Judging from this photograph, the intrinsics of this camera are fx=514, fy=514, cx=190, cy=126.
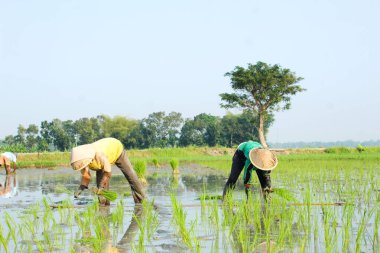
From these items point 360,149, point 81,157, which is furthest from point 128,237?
point 360,149

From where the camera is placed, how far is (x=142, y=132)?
2418 inches

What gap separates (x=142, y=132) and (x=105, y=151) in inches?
2157

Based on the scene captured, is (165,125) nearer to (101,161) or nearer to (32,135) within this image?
(32,135)

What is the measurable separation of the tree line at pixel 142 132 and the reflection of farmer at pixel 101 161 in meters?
49.8

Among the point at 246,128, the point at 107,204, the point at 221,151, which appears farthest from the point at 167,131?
the point at 107,204

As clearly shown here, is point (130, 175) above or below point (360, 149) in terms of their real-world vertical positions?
below

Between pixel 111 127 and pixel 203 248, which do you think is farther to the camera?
pixel 111 127

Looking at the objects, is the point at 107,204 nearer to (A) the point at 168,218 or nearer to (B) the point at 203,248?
(A) the point at 168,218

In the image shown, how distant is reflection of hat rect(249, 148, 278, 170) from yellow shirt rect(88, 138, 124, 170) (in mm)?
1911

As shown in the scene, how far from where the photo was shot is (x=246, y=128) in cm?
5978

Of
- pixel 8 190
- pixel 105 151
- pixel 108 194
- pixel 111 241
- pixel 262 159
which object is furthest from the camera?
pixel 8 190

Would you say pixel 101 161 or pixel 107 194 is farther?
pixel 107 194

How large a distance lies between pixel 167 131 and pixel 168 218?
60439 millimetres

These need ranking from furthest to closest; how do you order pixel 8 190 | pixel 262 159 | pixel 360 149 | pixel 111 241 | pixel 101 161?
pixel 360 149 < pixel 8 190 < pixel 101 161 < pixel 262 159 < pixel 111 241
